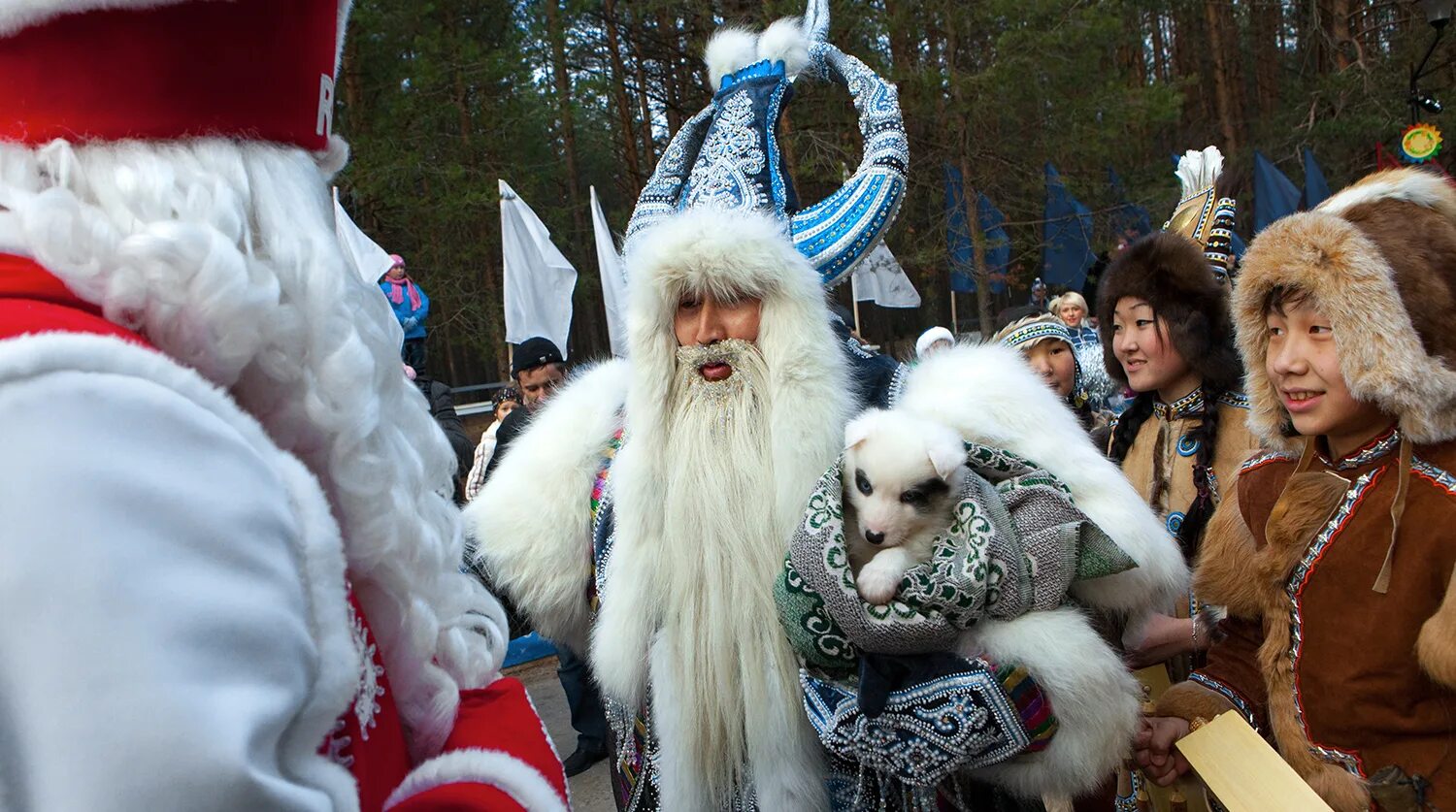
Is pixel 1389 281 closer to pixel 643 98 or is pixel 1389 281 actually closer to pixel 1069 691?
pixel 1069 691

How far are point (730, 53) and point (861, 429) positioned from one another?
1528 millimetres

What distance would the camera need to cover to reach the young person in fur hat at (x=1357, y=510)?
6.23 ft

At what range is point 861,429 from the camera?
6.89 feet

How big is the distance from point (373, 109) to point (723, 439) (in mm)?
11867

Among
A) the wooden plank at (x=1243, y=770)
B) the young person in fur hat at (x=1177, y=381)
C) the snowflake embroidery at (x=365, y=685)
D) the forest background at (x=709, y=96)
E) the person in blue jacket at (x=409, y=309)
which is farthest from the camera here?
the forest background at (x=709, y=96)

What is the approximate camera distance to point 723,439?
234 centimetres

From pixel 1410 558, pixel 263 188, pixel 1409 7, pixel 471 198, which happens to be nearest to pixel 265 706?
pixel 263 188

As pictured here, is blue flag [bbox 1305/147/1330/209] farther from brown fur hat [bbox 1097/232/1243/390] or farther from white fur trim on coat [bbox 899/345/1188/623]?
white fur trim on coat [bbox 899/345/1188/623]

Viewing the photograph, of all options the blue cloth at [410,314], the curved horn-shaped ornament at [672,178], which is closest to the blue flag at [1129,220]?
the blue cloth at [410,314]

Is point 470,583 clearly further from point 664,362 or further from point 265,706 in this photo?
point 664,362

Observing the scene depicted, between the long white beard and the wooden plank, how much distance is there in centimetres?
83

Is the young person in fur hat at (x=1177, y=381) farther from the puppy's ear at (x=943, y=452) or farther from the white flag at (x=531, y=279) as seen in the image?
the white flag at (x=531, y=279)

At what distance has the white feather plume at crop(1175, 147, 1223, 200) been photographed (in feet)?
13.1

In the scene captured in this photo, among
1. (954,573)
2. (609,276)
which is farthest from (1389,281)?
(609,276)
